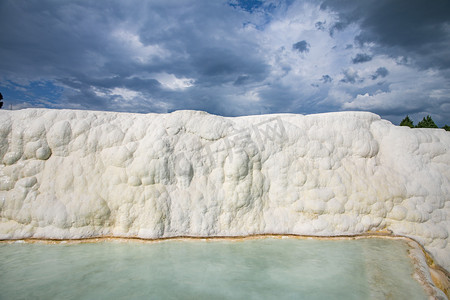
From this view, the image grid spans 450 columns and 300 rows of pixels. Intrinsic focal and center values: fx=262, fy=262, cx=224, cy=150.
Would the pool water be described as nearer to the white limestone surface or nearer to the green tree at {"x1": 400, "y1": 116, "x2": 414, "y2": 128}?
the white limestone surface

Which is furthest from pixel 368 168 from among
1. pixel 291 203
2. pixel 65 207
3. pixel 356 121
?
pixel 65 207

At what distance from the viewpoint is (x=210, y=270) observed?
463 centimetres

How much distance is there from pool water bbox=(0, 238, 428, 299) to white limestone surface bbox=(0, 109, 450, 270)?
0.57 metres

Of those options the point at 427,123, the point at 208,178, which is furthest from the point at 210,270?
the point at 427,123

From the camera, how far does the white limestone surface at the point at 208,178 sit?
6.16m

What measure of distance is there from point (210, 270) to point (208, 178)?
8.26 feet

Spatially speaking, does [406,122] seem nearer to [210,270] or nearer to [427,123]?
[427,123]

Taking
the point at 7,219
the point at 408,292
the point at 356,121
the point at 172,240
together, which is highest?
the point at 356,121

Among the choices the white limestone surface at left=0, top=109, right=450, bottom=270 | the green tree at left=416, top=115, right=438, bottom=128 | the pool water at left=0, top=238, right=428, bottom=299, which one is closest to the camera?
the pool water at left=0, top=238, right=428, bottom=299

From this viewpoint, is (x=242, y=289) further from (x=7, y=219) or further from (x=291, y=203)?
(x=7, y=219)

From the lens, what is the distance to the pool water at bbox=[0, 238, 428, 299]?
4.00m

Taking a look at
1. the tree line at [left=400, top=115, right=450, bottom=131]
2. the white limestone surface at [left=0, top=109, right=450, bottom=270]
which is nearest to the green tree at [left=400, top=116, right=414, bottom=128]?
the tree line at [left=400, top=115, right=450, bottom=131]

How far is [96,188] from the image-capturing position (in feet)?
20.8

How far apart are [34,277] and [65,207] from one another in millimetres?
2017
